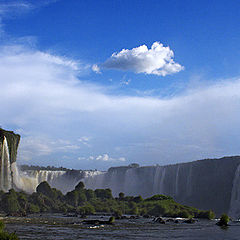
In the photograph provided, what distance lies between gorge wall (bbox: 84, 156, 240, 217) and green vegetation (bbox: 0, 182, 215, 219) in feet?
34.2

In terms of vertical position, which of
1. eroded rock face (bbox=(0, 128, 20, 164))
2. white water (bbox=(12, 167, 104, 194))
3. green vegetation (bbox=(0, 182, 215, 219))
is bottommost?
green vegetation (bbox=(0, 182, 215, 219))

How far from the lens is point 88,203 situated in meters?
87.4

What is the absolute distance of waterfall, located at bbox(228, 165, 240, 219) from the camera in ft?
255

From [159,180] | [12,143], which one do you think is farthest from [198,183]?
[12,143]

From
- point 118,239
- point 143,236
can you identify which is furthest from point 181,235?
point 118,239

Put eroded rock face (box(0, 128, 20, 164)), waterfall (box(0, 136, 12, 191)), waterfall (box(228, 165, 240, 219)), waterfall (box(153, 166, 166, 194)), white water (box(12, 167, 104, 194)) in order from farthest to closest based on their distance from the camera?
1. white water (box(12, 167, 104, 194))
2. waterfall (box(153, 166, 166, 194))
3. eroded rock face (box(0, 128, 20, 164))
4. waterfall (box(0, 136, 12, 191))
5. waterfall (box(228, 165, 240, 219))

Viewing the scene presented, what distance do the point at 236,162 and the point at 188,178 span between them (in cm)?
1370

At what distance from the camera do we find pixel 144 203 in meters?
82.5

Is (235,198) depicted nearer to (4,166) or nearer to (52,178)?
(4,166)

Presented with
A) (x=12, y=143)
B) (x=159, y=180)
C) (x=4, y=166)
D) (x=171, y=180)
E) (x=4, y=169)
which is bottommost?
(x=4, y=169)

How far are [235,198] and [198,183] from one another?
13616mm

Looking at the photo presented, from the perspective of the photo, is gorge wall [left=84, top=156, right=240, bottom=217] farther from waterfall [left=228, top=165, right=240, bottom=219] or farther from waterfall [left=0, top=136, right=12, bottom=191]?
waterfall [left=0, top=136, right=12, bottom=191]

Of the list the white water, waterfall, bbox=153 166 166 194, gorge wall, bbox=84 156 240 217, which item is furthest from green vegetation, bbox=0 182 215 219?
the white water

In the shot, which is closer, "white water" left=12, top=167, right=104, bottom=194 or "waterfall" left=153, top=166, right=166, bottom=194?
"waterfall" left=153, top=166, right=166, bottom=194
